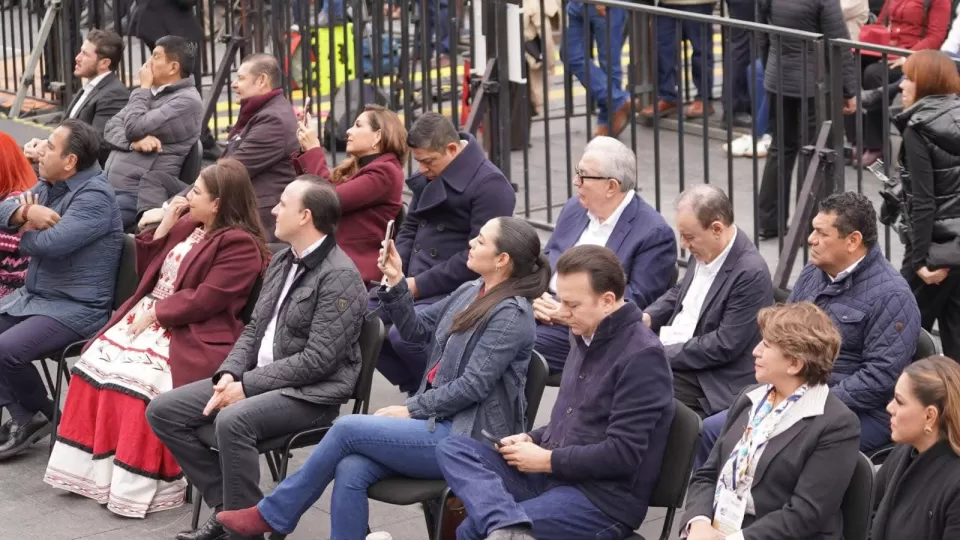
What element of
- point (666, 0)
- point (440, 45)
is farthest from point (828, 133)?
point (666, 0)

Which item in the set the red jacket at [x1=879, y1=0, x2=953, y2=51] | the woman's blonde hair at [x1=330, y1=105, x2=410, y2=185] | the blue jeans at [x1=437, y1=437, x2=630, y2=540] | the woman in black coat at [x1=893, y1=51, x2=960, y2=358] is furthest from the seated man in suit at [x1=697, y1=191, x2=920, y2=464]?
the red jacket at [x1=879, y1=0, x2=953, y2=51]

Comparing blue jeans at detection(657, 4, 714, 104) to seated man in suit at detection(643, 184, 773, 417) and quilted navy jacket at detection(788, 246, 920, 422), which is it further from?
quilted navy jacket at detection(788, 246, 920, 422)

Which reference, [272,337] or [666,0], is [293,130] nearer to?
[272,337]

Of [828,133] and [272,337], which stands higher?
[828,133]

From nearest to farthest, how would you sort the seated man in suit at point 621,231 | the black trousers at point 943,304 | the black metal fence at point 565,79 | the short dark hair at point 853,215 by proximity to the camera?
1. the short dark hair at point 853,215
2. the seated man in suit at point 621,231
3. the black trousers at point 943,304
4. the black metal fence at point 565,79

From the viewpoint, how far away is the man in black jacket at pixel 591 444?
504 centimetres

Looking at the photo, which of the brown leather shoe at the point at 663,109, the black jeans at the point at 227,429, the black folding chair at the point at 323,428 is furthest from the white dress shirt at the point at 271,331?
the brown leather shoe at the point at 663,109

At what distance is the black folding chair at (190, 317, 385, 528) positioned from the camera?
6086mm

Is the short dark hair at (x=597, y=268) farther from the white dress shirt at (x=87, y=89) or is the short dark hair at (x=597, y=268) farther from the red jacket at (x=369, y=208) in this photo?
the white dress shirt at (x=87, y=89)

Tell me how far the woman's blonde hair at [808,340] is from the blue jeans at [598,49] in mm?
3811

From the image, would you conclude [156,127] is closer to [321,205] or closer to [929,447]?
[321,205]

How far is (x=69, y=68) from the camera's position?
11.8 meters

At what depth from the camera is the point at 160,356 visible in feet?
22.1

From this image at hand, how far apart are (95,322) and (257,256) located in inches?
41.3
